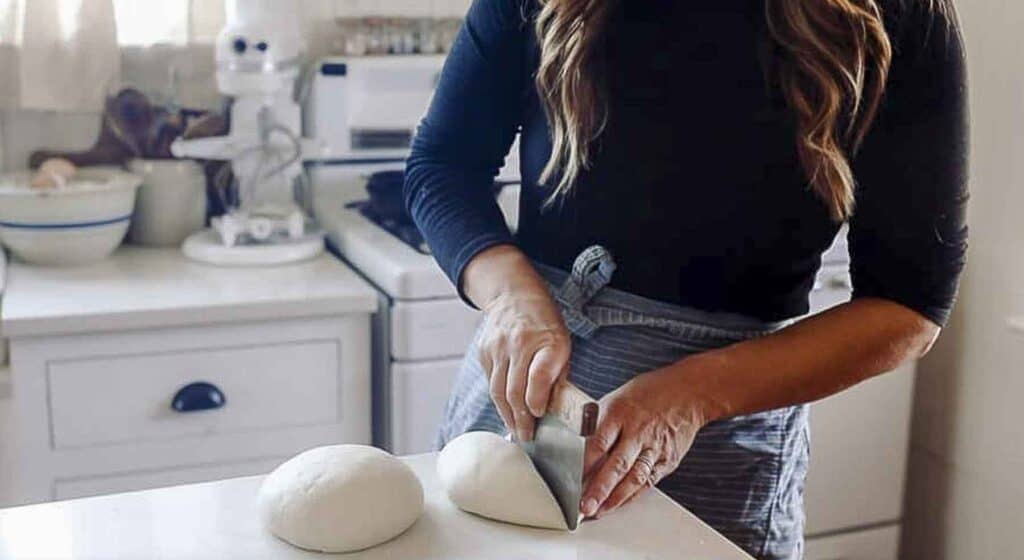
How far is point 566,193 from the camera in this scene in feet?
3.46

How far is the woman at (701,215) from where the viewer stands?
938 mm

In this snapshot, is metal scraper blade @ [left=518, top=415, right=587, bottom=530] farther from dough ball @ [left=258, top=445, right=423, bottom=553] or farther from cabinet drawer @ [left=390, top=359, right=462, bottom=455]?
cabinet drawer @ [left=390, top=359, right=462, bottom=455]

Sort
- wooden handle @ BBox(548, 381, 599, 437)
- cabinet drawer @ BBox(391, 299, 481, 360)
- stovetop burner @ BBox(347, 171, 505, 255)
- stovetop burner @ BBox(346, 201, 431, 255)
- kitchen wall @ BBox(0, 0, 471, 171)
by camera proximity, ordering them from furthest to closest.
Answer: kitchen wall @ BBox(0, 0, 471, 171) < stovetop burner @ BBox(347, 171, 505, 255) < stovetop burner @ BBox(346, 201, 431, 255) < cabinet drawer @ BBox(391, 299, 481, 360) < wooden handle @ BBox(548, 381, 599, 437)

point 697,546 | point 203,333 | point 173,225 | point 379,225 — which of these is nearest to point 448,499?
point 697,546

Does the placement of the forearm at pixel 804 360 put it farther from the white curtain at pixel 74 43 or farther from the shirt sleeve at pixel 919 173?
the white curtain at pixel 74 43

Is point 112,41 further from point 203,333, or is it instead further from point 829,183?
point 829,183

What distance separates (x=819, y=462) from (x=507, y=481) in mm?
1320

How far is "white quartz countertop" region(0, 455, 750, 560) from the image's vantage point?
0.86m

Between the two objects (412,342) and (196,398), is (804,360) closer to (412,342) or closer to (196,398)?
(412,342)

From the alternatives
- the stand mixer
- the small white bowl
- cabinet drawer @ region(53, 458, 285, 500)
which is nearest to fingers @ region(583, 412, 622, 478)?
cabinet drawer @ region(53, 458, 285, 500)

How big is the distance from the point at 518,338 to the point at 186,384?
89 centimetres

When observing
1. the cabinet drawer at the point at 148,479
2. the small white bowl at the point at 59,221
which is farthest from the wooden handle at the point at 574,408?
the small white bowl at the point at 59,221

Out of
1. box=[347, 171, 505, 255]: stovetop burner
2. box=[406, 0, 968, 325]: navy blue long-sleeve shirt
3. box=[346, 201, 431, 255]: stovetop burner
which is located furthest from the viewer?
box=[347, 171, 505, 255]: stovetop burner

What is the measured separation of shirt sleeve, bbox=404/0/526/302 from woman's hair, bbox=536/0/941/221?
0.08 metres
